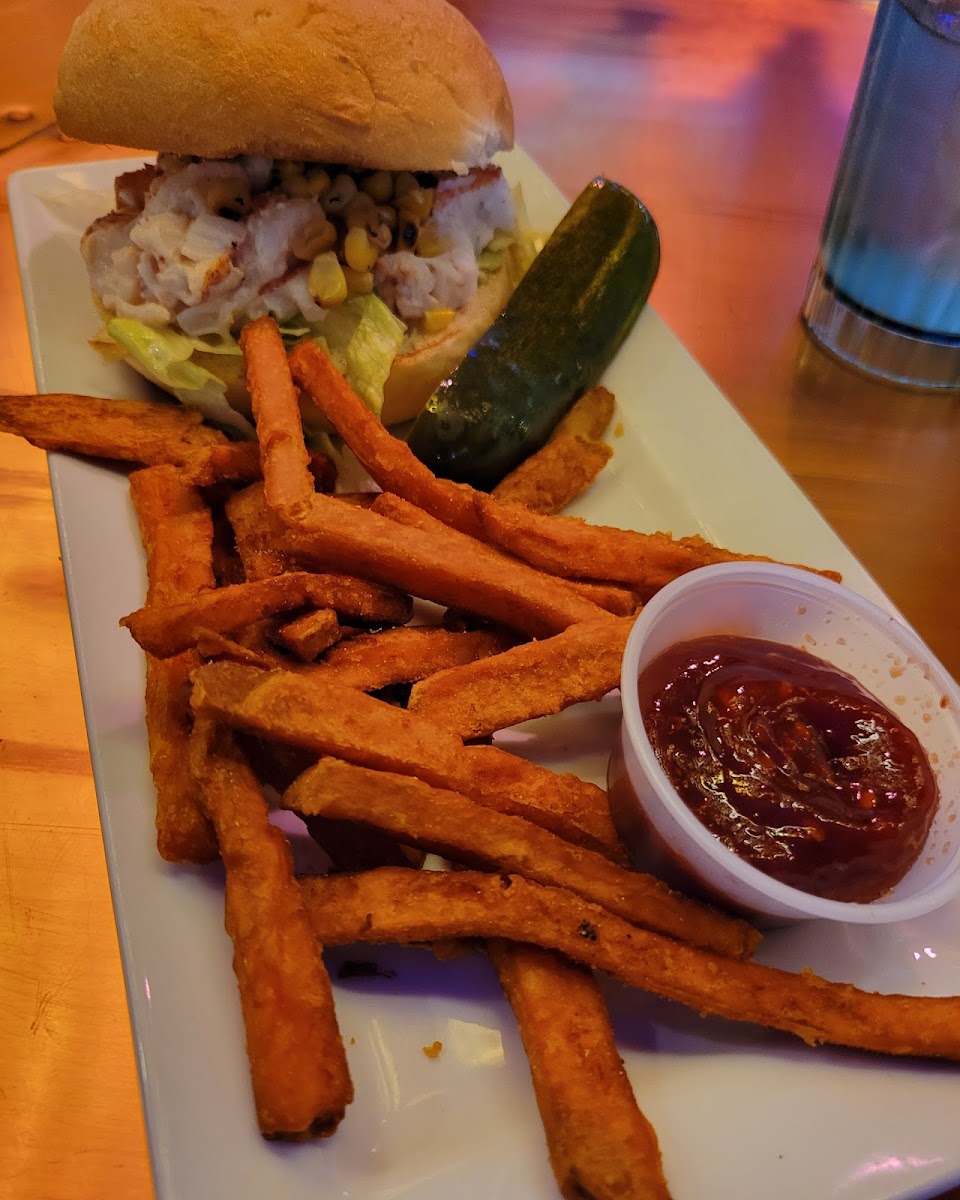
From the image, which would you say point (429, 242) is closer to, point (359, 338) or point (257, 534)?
point (359, 338)

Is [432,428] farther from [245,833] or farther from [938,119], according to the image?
[938,119]

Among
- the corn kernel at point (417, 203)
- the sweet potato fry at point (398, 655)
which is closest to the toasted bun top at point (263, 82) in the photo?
the corn kernel at point (417, 203)

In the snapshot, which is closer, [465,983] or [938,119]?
[465,983]

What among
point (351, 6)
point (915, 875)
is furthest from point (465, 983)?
point (351, 6)

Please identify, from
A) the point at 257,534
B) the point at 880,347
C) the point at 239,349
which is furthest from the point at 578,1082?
the point at 880,347

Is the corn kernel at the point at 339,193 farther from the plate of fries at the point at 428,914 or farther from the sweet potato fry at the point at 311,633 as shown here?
the sweet potato fry at the point at 311,633

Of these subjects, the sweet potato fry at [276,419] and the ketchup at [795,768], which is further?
the sweet potato fry at [276,419]
